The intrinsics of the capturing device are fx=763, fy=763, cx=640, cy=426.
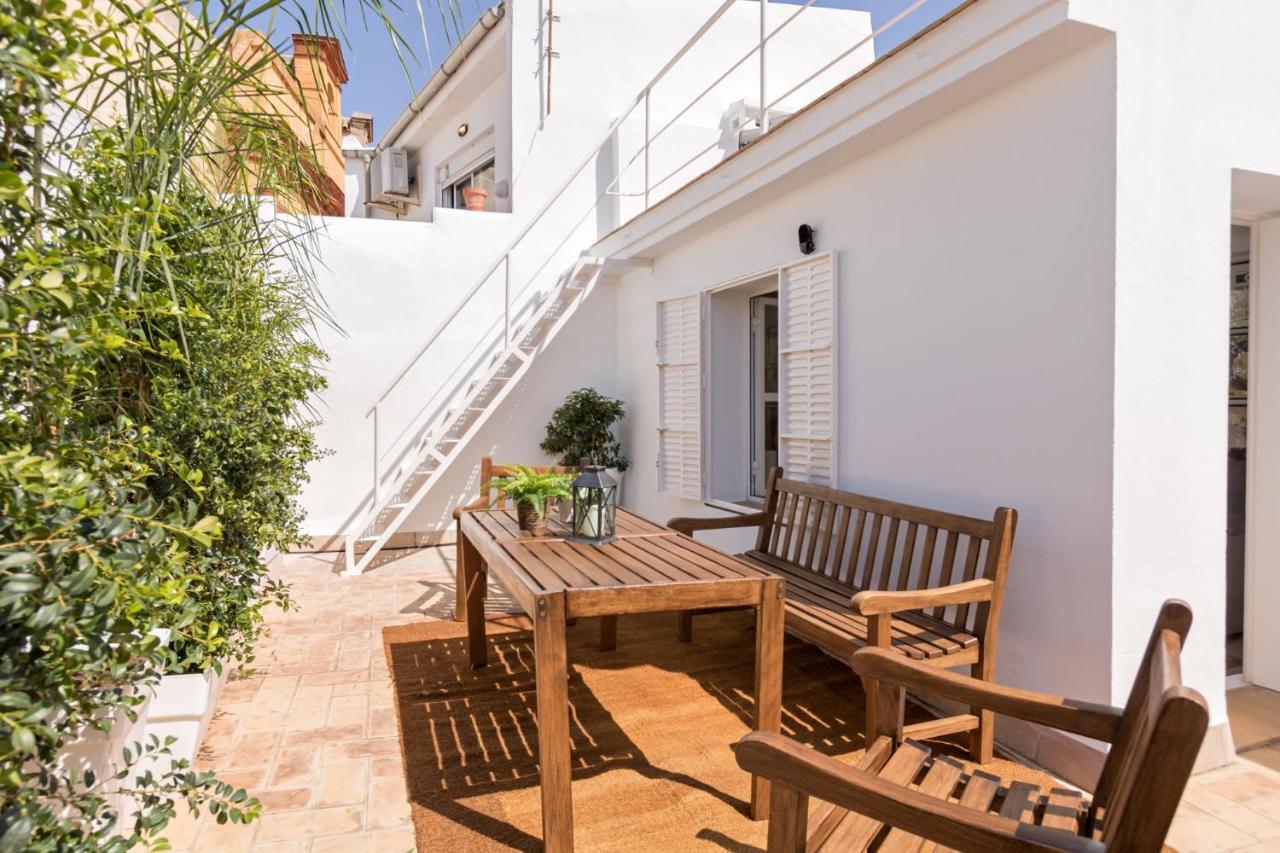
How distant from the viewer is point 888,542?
3691 millimetres

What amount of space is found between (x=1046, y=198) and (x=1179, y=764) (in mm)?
2579

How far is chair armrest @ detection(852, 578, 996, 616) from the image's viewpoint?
284 centimetres

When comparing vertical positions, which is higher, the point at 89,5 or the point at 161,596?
the point at 89,5

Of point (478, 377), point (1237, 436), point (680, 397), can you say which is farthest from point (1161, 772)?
point (478, 377)

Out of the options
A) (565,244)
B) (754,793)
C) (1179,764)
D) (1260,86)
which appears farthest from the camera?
(565,244)

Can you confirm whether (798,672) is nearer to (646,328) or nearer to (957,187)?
(957,187)

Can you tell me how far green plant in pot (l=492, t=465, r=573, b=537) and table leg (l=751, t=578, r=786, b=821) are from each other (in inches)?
45.3

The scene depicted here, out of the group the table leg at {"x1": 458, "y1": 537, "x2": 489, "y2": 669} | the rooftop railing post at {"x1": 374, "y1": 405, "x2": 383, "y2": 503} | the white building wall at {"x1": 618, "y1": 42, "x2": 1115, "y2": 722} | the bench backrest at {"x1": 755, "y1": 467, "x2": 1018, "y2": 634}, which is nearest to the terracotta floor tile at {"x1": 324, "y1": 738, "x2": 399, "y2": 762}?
the table leg at {"x1": 458, "y1": 537, "x2": 489, "y2": 669}

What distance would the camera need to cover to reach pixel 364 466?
762 cm

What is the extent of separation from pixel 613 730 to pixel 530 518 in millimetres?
1034

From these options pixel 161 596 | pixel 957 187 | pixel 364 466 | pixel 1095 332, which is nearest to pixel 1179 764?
pixel 161 596

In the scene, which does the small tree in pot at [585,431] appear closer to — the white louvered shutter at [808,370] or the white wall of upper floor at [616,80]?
the white wall of upper floor at [616,80]

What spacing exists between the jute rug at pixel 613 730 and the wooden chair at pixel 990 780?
2.65 ft

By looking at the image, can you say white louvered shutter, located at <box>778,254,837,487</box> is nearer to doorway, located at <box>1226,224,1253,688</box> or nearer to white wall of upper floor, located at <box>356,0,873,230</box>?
doorway, located at <box>1226,224,1253,688</box>
